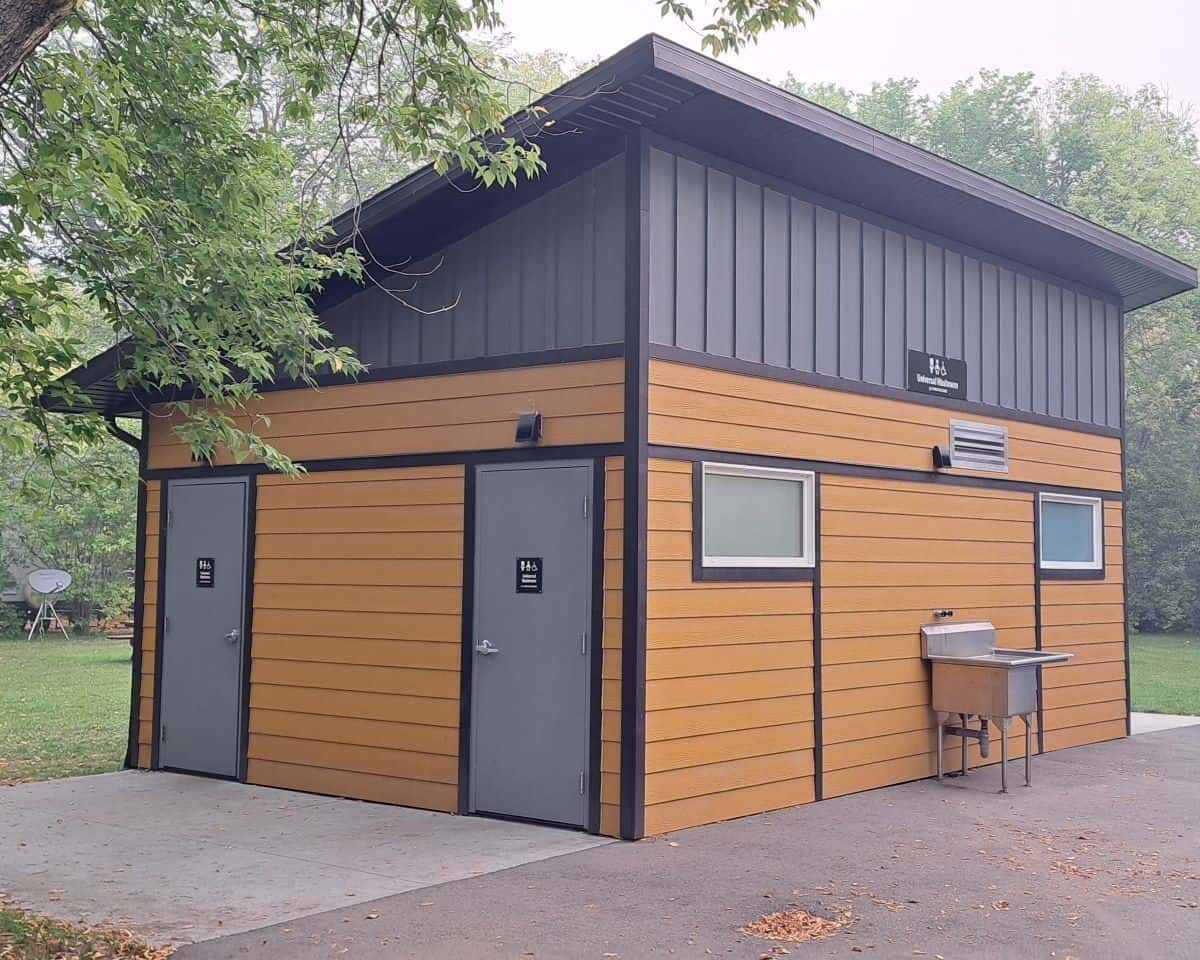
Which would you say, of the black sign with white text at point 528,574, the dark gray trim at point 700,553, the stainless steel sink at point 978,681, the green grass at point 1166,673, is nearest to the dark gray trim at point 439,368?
the dark gray trim at point 700,553

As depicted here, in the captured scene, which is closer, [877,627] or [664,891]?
[664,891]

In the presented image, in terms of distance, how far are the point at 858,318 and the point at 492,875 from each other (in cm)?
454

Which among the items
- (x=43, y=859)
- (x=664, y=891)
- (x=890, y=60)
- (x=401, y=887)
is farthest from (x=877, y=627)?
(x=890, y=60)

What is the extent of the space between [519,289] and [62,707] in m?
8.90

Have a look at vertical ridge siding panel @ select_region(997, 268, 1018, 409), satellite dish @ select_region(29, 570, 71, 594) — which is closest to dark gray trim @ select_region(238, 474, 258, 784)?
vertical ridge siding panel @ select_region(997, 268, 1018, 409)

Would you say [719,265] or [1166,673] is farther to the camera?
[1166,673]

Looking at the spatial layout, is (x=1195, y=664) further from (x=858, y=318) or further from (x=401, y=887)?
(x=401, y=887)

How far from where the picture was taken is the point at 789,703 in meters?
7.91

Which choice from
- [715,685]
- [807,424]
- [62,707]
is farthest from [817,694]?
[62,707]

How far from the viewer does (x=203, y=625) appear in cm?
914

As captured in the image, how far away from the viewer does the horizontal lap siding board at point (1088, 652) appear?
10438mm

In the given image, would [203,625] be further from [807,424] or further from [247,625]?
[807,424]

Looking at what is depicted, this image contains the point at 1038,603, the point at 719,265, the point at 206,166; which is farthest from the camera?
the point at 1038,603

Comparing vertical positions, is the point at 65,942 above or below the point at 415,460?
below
